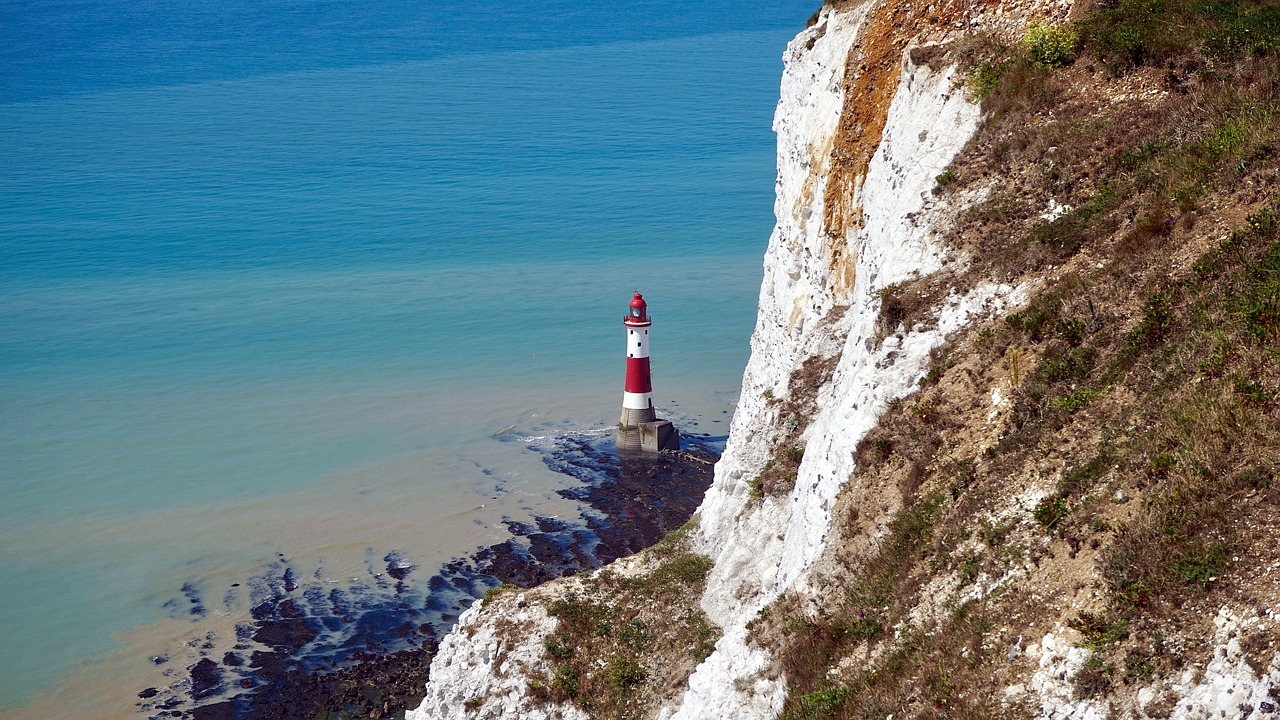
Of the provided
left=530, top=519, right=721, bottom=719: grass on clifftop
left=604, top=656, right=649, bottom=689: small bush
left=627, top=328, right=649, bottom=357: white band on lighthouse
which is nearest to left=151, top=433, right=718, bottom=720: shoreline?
left=627, top=328, right=649, bottom=357: white band on lighthouse

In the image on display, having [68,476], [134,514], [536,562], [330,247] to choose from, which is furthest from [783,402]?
[330,247]

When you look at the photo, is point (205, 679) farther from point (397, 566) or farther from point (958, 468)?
point (958, 468)

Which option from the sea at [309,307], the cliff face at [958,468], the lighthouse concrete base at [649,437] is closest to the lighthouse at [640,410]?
the lighthouse concrete base at [649,437]

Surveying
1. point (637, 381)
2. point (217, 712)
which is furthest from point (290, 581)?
point (637, 381)

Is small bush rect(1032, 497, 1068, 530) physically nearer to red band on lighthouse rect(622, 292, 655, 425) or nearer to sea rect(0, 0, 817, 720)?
sea rect(0, 0, 817, 720)

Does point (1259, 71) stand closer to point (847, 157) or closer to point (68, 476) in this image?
point (847, 157)

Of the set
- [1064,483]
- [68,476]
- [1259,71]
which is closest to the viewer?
[1064,483]

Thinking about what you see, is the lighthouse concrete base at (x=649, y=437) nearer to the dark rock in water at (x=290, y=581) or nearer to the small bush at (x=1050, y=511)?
the dark rock in water at (x=290, y=581)
